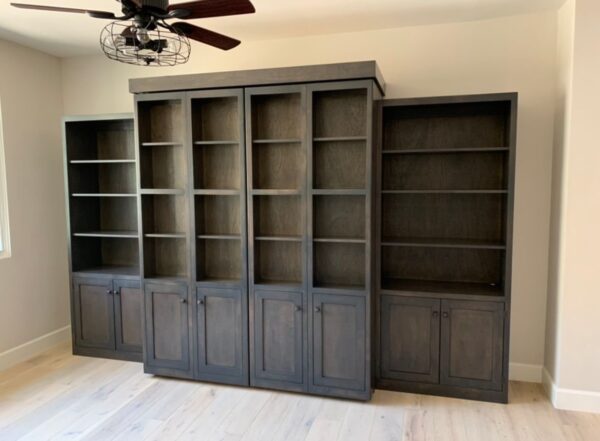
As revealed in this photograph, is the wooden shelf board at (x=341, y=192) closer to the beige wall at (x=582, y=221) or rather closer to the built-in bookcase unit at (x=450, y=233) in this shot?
the built-in bookcase unit at (x=450, y=233)

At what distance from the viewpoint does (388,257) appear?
3.47 m

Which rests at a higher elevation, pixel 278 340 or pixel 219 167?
pixel 219 167

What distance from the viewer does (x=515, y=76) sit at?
322 centimetres

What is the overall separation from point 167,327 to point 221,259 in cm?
68

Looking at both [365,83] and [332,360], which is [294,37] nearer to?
[365,83]

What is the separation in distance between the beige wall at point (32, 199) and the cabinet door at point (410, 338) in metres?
3.15

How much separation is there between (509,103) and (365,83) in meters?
1.04

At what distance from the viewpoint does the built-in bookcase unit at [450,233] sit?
9.85 ft

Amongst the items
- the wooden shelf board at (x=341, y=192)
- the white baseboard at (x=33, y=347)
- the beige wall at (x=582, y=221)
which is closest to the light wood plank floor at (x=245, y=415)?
the white baseboard at (x=33, y=347)

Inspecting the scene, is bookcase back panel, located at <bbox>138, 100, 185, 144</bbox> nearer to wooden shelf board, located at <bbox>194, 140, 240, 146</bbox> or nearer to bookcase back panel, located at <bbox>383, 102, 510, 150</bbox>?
wooden shelf board, located at <bbox>194, 140, 240, 146</bbox>

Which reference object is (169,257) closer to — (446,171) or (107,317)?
(107,317)

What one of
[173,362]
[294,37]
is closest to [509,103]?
[294,37]

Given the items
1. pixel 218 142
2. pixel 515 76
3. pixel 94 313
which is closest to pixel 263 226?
pixel 218 142

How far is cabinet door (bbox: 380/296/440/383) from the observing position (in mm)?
3096
